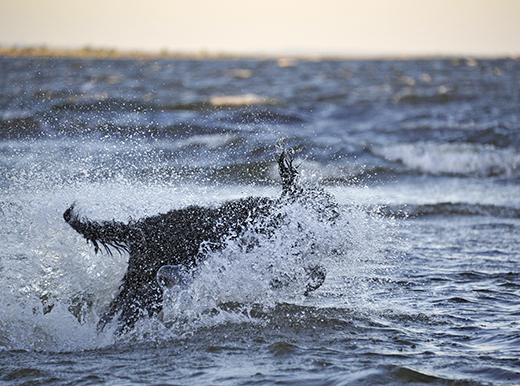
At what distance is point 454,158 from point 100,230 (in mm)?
11282

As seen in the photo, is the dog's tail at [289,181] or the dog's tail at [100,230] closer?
the dog's tail at [100,230]

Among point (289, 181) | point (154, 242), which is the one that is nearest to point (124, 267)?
point (154, 242)

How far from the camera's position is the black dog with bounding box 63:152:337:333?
4.11 metres

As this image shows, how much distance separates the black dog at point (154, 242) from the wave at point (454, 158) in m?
9.23

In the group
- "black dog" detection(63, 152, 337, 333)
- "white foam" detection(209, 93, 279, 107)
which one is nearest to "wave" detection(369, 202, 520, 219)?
"black dog" detection(63, 152, 337, 333)

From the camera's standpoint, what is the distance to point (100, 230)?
13.3ft

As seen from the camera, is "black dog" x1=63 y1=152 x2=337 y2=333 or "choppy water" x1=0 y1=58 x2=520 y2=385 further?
"black dog" x1=63 y1=152 x2=337 y2=333

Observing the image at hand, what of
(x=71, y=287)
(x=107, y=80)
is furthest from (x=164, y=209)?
(x=107, y=80)

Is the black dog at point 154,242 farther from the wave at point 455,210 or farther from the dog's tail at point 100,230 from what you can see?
the wave at point 455,210

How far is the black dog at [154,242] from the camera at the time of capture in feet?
13.5

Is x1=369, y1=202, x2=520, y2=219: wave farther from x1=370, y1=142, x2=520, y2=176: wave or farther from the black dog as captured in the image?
the black dog

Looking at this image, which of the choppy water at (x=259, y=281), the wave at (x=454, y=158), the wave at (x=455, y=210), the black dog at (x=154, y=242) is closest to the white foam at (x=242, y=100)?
the wave at (x=454, y=158)

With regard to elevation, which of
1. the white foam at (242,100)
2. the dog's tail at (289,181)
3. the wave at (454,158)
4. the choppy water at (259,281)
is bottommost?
the choppy water at (259,281)

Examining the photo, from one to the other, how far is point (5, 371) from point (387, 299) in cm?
318
